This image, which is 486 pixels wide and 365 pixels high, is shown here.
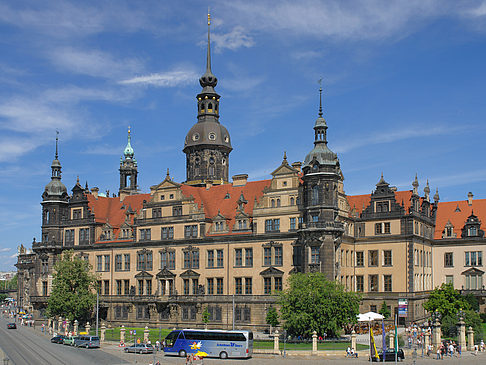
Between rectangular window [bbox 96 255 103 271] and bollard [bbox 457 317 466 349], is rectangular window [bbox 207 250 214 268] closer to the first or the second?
rectangular window [bbox 96 255 103 271]

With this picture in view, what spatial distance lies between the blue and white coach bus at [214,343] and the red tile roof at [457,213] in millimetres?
46913

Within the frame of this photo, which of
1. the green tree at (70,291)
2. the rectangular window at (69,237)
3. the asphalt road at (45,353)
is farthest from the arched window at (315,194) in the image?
the rectangular window at (69,237)

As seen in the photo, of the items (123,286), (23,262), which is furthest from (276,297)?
(23,262)

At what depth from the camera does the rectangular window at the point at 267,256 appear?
84.6 metres

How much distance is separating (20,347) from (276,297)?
1207 inches

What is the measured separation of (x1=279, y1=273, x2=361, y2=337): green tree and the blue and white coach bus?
7.82 metres

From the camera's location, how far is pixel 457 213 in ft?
325

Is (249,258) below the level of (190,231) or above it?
below

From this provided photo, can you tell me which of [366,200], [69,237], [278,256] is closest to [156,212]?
[69,237]

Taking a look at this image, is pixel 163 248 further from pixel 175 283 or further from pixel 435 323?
pixel 435 323

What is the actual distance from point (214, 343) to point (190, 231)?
99.6 ft

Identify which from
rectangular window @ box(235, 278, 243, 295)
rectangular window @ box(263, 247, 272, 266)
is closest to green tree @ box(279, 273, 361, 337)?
rectangular window @ box(263, 247, 272, 266)

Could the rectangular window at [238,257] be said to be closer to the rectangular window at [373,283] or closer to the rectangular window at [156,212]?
the rectangular window at [156,212]

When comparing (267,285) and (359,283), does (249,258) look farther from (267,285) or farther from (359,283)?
(359,283)
